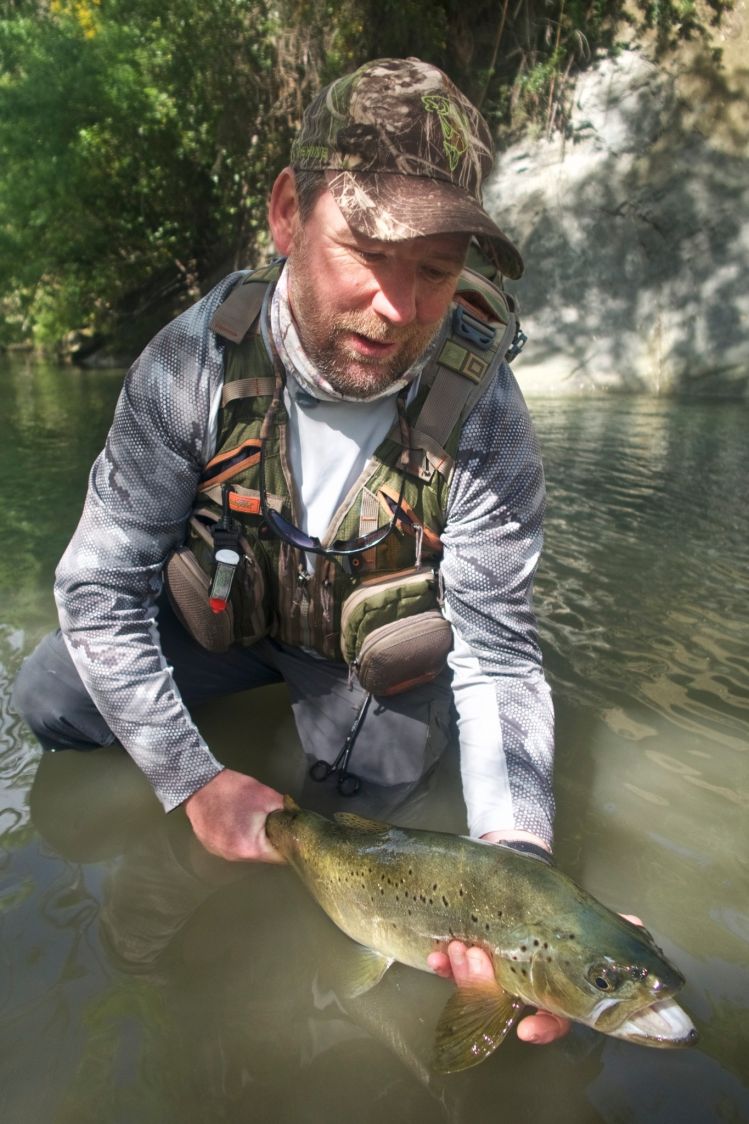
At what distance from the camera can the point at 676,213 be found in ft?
45.9

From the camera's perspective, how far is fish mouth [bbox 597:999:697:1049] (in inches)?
63.2

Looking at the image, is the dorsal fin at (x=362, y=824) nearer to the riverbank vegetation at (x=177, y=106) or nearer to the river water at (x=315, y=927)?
the river water at (x=315, y=927)

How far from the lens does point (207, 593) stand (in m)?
2.66

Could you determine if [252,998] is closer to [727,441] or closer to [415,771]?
[415,771]

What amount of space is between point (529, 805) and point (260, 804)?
0.75 m

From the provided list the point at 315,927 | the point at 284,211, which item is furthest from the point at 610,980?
the point at 284,211

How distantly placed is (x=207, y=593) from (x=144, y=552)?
0.77 feet

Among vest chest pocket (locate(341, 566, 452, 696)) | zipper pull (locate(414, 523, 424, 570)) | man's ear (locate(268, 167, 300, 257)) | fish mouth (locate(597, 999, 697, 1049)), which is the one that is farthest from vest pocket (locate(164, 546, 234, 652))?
fish mouth (locate(597, 999, 697, 1049))

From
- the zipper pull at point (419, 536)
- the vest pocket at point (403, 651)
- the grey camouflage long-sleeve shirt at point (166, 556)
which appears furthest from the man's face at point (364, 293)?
the vest pocket at point (403, 651)

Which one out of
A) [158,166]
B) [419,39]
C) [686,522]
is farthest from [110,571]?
[158,166]

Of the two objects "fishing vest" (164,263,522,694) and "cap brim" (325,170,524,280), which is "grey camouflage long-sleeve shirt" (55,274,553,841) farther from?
"cap brim" (325,170,524,280)

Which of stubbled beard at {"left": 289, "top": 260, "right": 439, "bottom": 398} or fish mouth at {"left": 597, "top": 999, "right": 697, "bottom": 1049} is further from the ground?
stubbled beard at {"left": 289, "top": 260, "right": 439, "bottom": 398}

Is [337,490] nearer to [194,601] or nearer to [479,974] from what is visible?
[194,601]

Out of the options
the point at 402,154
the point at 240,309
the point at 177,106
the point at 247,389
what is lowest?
the point at 247,389
